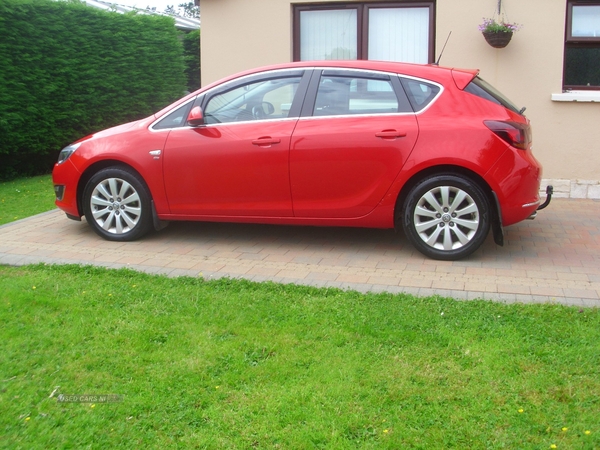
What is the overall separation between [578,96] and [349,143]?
14.2 feet

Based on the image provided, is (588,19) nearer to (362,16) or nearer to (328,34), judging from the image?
Answer: (362,16)

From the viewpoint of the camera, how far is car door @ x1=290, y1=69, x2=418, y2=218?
6082 millimetres

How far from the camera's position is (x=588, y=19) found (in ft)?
29.7

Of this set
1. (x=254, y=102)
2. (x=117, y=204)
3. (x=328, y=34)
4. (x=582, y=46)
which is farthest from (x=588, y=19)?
(x=117, y=204)

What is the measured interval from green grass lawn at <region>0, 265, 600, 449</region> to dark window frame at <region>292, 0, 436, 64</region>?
553 cm

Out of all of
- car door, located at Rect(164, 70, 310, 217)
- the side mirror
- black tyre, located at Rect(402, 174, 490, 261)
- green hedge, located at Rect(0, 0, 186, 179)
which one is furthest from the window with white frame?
green hedge, located at Rect(0, 0, 186, 179)

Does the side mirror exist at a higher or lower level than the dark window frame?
lower

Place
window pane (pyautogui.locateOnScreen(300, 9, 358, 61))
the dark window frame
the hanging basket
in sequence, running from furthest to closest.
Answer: window pane (pyautogui.locateOnScreen(300, 9, 358, 61)) < the dark window frame < the hanging basket

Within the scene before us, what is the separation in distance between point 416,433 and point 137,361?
5.53 feet

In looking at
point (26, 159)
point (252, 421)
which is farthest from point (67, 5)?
point (252, 421)

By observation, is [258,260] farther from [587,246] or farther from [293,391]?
[587,246]

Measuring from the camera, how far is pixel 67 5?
1209cm

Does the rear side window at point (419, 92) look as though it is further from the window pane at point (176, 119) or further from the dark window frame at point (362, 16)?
the dark window frame at point (362, 16)

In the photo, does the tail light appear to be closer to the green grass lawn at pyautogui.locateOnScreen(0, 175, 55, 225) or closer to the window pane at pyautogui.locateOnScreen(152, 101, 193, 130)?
the window pane at pyautogui.locateOnScreen(152, 101, 193, 130)
